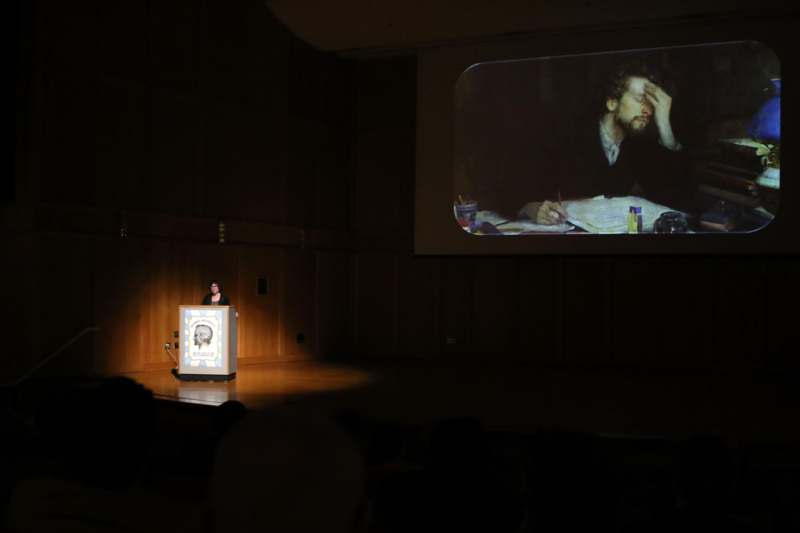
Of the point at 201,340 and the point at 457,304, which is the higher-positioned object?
the point at 457,304

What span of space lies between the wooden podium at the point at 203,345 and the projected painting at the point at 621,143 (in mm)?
3868

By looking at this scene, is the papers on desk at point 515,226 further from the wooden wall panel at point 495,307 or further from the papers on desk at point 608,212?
the wooden wall panel at point 495,307

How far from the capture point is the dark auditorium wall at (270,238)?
734 centimetres

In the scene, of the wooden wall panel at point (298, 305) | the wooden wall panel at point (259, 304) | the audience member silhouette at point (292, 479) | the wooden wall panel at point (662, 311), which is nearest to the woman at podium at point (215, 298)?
the wooden wall panel at point (259, 304)

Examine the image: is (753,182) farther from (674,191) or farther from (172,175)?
(172,175)

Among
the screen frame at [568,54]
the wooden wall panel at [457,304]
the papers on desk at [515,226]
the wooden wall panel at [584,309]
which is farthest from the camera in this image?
the wooden wall panel at [457,304]

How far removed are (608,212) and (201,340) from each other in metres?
4.98

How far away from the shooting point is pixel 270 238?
9.52 meters

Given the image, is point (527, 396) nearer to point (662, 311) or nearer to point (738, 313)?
point (662, 311)

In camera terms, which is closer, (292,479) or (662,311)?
(292,479)

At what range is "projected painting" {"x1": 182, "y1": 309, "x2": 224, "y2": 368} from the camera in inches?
284

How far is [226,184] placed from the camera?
902 cm

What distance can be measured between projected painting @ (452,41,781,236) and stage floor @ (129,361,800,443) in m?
1.91

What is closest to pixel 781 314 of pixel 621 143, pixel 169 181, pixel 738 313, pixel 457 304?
pixel 738 313
